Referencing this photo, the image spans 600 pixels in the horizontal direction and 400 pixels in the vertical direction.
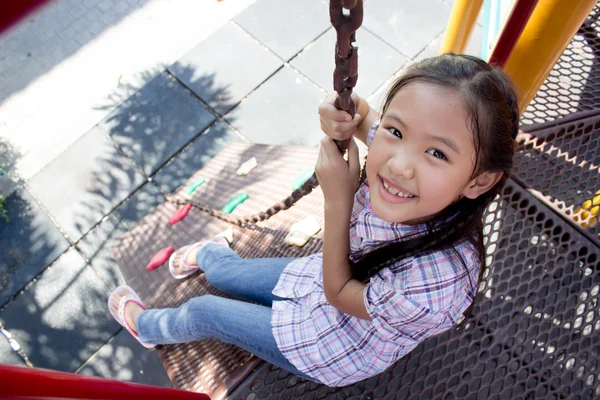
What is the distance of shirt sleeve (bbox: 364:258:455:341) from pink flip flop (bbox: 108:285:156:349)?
147cm

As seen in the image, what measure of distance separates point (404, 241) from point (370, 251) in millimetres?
154

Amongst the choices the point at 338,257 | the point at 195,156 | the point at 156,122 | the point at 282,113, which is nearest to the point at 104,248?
the point at 195,156

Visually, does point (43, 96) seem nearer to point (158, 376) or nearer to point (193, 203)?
point (193, 203)

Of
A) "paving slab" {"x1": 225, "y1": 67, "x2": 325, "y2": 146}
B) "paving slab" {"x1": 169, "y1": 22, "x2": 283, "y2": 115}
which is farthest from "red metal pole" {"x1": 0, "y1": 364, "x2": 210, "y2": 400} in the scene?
"paving slab" {"x1": 169, "y1": 22, "x2": 283, "y2": 115}

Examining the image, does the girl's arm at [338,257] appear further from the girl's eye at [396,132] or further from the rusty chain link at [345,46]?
the rusty chain link at [345,46]

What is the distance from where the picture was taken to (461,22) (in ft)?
7.62

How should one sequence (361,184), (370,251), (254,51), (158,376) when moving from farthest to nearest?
(254,51) → (158,376) → (361,184) → (370,251)

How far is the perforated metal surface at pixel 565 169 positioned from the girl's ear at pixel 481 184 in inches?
26.7

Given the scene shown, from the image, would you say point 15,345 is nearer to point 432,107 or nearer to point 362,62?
point 432,107

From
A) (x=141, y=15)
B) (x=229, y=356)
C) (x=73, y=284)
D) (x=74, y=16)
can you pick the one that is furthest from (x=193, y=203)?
(x=74, y=16)

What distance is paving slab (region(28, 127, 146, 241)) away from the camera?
3158mm

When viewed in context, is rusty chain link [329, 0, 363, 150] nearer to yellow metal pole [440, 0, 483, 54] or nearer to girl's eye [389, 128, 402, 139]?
girl's eye [389, 128, 402, 139]

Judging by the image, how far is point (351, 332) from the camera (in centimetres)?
156

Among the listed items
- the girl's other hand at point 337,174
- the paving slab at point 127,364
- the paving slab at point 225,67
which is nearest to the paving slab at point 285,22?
the paving slab at point 225,67
